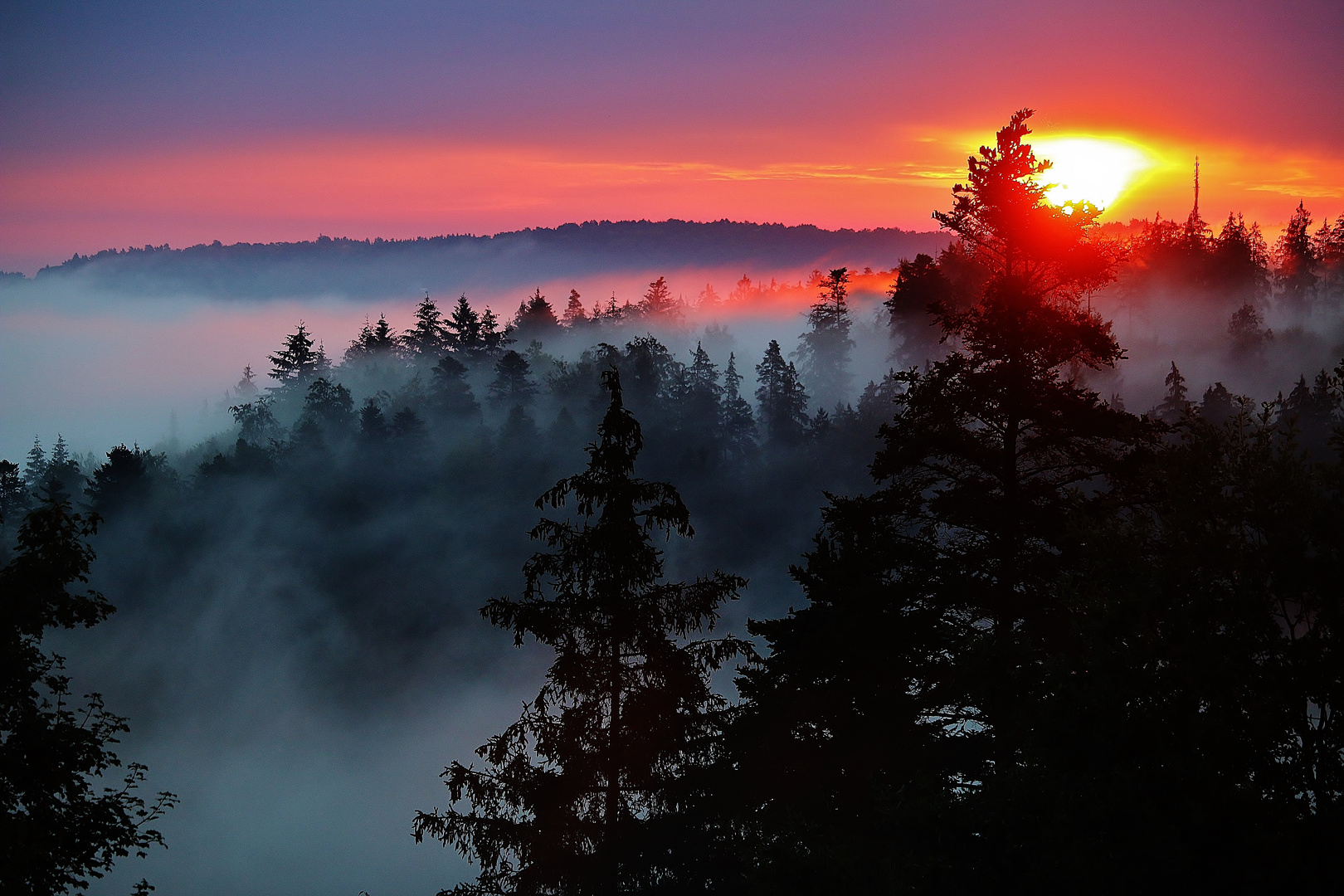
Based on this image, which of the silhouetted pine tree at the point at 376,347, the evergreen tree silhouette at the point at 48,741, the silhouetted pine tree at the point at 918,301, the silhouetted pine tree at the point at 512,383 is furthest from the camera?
the silhouetted pine tree at the point at 376,347

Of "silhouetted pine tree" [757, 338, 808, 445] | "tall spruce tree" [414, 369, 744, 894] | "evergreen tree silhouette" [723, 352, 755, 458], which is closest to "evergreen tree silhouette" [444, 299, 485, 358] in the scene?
"evergreen tree silhouette" [723, 352, 755, 458]

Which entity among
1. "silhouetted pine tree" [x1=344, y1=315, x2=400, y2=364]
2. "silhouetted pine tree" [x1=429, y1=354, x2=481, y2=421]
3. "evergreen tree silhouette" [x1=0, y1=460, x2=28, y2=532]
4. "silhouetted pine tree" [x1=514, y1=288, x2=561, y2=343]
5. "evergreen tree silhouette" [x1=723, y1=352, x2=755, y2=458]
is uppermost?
"silhouetted pine tree" [x1=514, y1=288, x2=561, y2=343]

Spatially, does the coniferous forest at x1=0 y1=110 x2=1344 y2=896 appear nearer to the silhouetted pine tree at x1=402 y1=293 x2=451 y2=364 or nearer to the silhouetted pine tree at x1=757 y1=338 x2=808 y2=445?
the silhouetted pine tree at x1=757 y1=338 x2=808 y2=445

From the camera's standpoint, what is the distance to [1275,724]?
35.6ft

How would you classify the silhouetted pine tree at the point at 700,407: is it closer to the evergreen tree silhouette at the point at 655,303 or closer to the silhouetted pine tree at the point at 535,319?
the silhouetted pine tree at the point at 535,319

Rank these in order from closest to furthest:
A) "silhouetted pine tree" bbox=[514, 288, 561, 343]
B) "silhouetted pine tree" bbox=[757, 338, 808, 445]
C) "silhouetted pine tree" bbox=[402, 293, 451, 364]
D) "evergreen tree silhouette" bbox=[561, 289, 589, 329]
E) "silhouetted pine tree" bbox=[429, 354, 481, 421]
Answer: "silhouetted pine tree" bbox=[757, 338, 808, 445] → "silhouetted pine tree" bbox=[429, 354, 481, 421] → "silhouetted pine tree" bbox=[402, 293, 451, 364] → "silhouetted pine tree" bbox=[514, 288, 561, 343] → "evergreen tree silhouette" bbox=[561, 289, 589, 329]

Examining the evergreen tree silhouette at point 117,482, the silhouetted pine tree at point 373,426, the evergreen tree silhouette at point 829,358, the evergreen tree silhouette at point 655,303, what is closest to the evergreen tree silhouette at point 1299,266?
the evergreen tree silhouette at point 829,358

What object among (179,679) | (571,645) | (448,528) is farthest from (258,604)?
(571,645)

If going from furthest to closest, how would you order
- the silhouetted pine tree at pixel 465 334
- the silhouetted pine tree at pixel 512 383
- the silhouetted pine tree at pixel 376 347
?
the silhouetted pine tree at pixel 376 347
the silhouetted pine tree at pixel 465 334
the silhouetted pine tree at pixel 512 383

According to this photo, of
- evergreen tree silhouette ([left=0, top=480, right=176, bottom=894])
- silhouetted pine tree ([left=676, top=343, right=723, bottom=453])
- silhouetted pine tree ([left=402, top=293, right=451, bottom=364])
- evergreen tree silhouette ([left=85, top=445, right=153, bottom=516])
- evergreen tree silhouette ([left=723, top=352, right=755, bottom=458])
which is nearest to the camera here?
evergreen tree silhouette ([left=0, top=480, right=176, bottom=894])

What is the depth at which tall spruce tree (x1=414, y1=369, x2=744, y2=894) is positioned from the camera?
16.5 metres

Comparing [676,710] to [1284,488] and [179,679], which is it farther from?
[179,679]

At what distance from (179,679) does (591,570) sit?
11305 cm

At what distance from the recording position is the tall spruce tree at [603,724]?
54.1ft
